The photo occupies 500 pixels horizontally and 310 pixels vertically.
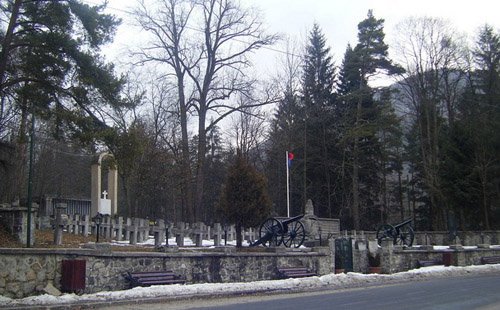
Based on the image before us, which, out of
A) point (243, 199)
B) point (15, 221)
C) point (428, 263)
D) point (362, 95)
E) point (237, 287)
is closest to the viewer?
point (237, 287)

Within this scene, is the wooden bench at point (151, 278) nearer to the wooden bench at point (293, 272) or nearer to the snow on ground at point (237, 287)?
the snow on ground at point (237, 287)

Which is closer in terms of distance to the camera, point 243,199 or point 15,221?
point 15,221

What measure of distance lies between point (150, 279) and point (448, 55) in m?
35.7

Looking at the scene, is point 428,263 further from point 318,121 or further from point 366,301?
point 318,121

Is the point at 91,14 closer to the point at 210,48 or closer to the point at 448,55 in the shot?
the point at 210,48

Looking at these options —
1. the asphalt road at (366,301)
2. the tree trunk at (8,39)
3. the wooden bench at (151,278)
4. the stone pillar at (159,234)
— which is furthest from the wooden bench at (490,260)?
the tree trunk at (8,39)

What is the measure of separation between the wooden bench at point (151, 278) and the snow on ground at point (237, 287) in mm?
336

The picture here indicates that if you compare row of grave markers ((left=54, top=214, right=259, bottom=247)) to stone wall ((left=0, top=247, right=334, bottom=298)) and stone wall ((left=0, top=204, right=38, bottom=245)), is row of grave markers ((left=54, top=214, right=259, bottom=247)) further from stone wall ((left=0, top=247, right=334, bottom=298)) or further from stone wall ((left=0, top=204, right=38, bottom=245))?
stone wall ((left=0, top=204, right=38, bottom=245))

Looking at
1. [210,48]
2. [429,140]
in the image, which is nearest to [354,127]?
[429,140]

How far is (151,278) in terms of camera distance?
1369cm

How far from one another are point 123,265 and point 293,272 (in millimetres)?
7232

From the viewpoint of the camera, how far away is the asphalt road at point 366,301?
11570 millimetres

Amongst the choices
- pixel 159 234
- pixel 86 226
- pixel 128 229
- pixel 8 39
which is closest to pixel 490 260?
pixel 159 234

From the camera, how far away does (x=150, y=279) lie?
44.6 feet
